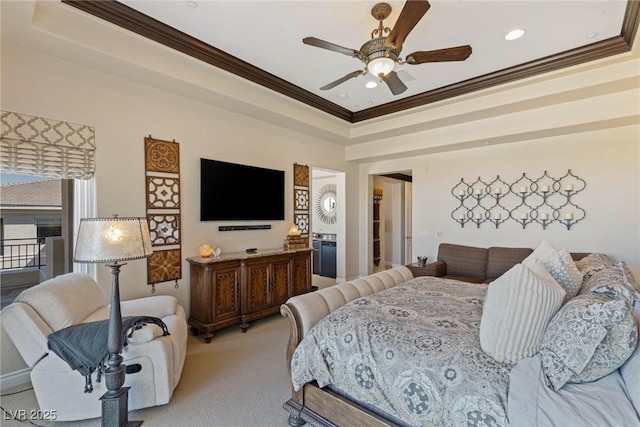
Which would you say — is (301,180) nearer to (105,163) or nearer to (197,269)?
(197,269)

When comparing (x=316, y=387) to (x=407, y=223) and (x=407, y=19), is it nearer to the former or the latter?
(x=407, y=19)

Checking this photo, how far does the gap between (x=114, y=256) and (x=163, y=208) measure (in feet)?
5.94

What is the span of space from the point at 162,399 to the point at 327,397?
4.34 ft

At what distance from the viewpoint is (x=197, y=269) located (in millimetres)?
3549

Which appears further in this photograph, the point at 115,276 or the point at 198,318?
the point at 198,318

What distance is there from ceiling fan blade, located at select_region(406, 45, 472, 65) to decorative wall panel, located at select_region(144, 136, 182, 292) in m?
2.89

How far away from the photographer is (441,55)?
8.19 feet

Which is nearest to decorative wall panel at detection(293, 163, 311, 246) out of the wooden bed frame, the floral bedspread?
the wooden bed frame

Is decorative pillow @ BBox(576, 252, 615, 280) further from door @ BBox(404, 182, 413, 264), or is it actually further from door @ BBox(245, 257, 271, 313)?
door @ BBox(404, 182, 413, 264)

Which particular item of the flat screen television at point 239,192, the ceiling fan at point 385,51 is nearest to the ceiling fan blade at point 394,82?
the ceiling fan at point 385,51

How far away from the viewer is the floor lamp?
182 cm

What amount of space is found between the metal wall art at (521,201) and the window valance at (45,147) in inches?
212

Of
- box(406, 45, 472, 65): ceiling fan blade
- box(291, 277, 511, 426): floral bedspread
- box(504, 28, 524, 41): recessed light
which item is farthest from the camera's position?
box(504, 28, 524, 41): recessed light

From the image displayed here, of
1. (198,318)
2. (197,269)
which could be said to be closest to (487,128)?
(197,269)
